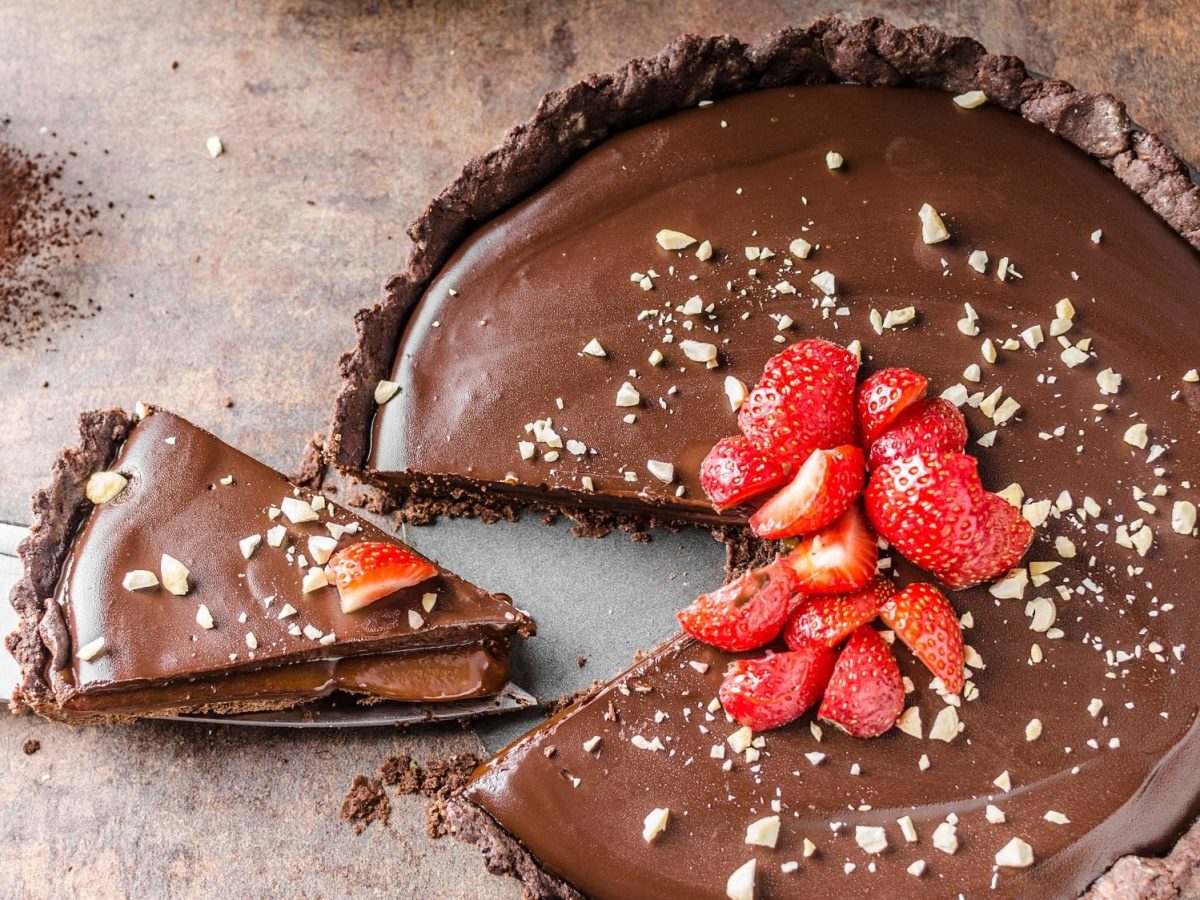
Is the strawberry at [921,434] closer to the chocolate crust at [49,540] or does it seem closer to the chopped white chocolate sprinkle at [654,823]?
the chopped white chocolate sprinkle at [654,823]

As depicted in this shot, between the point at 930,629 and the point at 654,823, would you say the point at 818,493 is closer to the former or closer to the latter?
the point at 930,629

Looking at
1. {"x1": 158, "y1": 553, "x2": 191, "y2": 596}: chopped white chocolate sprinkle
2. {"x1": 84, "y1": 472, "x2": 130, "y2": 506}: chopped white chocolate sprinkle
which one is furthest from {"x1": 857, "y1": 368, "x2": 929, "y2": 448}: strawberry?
{"x1": 84, "y1": 472, "x2": 130, "y2": 506}: chopped white chocolate sprinkle

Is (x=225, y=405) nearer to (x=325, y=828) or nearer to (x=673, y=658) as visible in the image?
(x=325, y=828)

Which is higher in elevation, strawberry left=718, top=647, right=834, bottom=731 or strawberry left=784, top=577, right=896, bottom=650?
strawberry left=784, top=577, right=896, bottom=650

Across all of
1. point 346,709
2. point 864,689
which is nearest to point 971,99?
point 864,689

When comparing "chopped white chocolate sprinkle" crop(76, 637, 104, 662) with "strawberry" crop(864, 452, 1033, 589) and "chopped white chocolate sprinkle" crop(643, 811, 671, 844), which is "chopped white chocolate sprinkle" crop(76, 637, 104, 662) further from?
"strawberry" crop(864, 452, 1033, 589)
